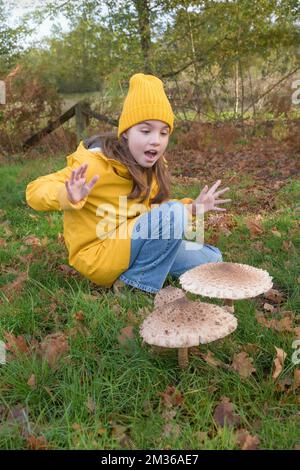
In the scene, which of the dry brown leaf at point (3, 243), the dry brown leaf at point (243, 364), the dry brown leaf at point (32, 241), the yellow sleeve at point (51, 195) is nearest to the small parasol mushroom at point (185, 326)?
the dry brown leaf at point (243, 364)

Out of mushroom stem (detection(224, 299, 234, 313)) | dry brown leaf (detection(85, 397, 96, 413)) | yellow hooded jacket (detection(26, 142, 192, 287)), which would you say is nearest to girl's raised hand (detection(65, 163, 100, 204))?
yellow hooded jacket (detection(26, 142, 192, 287))

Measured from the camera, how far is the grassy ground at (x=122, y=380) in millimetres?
1953

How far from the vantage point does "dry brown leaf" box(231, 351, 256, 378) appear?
2.23 m

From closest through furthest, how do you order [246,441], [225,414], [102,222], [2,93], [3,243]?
1. [246,441]
2. [225,414]
3. [102,222]
4. [3,243]
5. [2,93]

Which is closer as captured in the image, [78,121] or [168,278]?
[168,278]

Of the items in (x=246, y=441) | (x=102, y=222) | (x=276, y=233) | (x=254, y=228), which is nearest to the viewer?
(x=246, y=441)

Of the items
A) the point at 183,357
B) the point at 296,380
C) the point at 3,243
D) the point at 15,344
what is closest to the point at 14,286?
the point at 15,344

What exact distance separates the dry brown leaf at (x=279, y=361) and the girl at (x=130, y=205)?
971 millimetres

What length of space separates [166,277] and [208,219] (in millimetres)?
1542

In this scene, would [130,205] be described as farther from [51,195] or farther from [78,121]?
[78,121]

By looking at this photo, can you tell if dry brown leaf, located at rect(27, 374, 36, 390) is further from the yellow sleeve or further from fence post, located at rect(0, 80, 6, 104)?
fence post, located at rect(0, 80, 6, 104)

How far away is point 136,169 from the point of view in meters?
3.18

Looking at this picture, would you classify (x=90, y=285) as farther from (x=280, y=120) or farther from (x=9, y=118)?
(x=280, y=120)

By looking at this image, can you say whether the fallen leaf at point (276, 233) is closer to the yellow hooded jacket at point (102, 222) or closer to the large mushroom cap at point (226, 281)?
the yellow hooded jacket at point (102, 222)
